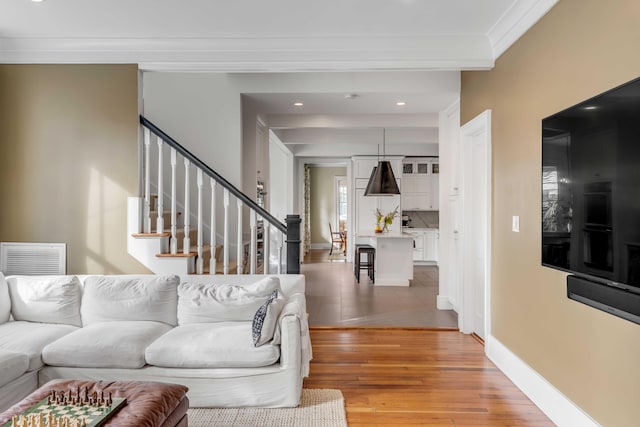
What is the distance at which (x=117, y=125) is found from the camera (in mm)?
3680

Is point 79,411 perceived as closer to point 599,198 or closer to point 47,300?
point 47,300

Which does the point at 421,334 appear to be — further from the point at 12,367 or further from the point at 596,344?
the point at 12,367

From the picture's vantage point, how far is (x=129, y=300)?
3193 millimetres

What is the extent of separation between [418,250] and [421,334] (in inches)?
221

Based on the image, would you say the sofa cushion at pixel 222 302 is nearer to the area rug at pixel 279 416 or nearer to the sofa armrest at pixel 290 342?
the sofa armrest at pixel 290 342

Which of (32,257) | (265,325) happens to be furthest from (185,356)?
(32,257)

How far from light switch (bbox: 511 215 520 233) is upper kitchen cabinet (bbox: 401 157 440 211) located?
6664 millimetres

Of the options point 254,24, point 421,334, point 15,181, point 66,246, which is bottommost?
point 421,334

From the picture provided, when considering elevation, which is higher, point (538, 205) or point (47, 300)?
point (538, 205)

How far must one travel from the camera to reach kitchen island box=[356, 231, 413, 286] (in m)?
7.01

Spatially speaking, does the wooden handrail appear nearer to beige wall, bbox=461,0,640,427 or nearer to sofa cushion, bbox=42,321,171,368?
sofa cushion, bbox=42,321,171,368

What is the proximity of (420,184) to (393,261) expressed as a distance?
340cm

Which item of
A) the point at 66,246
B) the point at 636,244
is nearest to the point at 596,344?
the point at 636,244

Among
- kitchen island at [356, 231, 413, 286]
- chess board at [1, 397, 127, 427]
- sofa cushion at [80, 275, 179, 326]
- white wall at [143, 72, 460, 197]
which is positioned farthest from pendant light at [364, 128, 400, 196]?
chess board at [1, 397, 127, 427]
